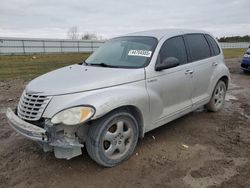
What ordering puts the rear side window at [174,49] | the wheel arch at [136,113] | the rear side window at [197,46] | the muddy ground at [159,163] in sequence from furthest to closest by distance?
the rear side window at [197,46], the rear side window at [174,49], the wheel arch at [136,113], the muddy ground at [159,163]

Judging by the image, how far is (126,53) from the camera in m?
4.66

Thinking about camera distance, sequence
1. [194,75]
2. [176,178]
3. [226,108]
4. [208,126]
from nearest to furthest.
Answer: [176,178] < [194,75] < [208,126] < [226,108]

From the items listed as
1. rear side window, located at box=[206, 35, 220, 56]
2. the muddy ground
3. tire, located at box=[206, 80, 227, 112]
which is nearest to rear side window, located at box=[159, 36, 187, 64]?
rear side window, located at box=[206, 35, 220, 56]

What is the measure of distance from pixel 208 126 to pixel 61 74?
3.01 meters

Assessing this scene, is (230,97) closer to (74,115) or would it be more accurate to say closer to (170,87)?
(170,87)

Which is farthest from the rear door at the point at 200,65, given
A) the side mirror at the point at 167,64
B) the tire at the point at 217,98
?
the side mirror at the point at 167,64

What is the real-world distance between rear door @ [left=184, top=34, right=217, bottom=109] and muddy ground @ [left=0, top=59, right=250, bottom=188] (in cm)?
61

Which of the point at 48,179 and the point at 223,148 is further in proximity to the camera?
the point at 223,148

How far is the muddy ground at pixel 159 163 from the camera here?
3475 millimetres

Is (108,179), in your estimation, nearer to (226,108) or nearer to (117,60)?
(117,60)

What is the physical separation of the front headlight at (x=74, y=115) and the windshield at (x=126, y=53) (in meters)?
1.25

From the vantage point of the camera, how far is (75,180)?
11.6 feet

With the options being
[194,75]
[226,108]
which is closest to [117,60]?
[194,75]

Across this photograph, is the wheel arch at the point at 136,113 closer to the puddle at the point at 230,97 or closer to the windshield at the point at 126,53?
the windshield at the point at 126,53
